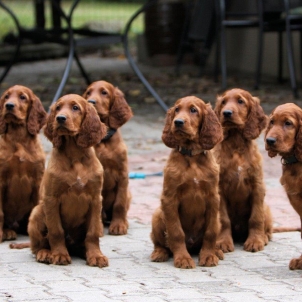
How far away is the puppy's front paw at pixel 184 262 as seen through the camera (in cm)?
561

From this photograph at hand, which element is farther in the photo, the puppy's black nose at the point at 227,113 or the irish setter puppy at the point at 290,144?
the puppy's black nose at the point at 227,113

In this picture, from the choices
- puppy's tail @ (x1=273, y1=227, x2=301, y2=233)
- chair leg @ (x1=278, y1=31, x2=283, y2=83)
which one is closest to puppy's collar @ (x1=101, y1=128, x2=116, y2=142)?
puppy's tail @ (x1=273, y1=227, x2=301, y2=233)

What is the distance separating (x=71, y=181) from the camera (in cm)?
566

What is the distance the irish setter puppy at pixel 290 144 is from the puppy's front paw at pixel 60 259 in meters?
1.40

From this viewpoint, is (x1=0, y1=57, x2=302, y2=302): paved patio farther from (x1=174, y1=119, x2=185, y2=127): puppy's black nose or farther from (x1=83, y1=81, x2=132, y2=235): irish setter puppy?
(x1=174, y1=119, x2=185, y2=127): puppy's black nose

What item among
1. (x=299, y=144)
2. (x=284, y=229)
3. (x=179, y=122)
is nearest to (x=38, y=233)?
(x=179, y=122)

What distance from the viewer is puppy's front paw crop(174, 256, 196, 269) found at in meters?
5.61

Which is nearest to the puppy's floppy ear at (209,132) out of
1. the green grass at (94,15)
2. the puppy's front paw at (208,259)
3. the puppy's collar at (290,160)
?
the puppy's collar at (290,160)

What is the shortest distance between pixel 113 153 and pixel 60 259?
50.5 inches

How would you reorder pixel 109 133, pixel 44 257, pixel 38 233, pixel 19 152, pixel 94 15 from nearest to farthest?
pixel 44 257
pixel 38 233
pixel 19 152
pixel 109 133
pixel 94 15

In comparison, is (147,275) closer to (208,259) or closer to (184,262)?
(184,262)

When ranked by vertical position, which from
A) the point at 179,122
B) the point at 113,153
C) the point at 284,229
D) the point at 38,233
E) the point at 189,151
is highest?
the point at 179,122

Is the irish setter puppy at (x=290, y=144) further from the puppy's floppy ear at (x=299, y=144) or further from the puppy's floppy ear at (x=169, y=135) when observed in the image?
the puppy's floppy ear at (x=169, y=135)

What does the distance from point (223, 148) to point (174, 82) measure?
821cm
